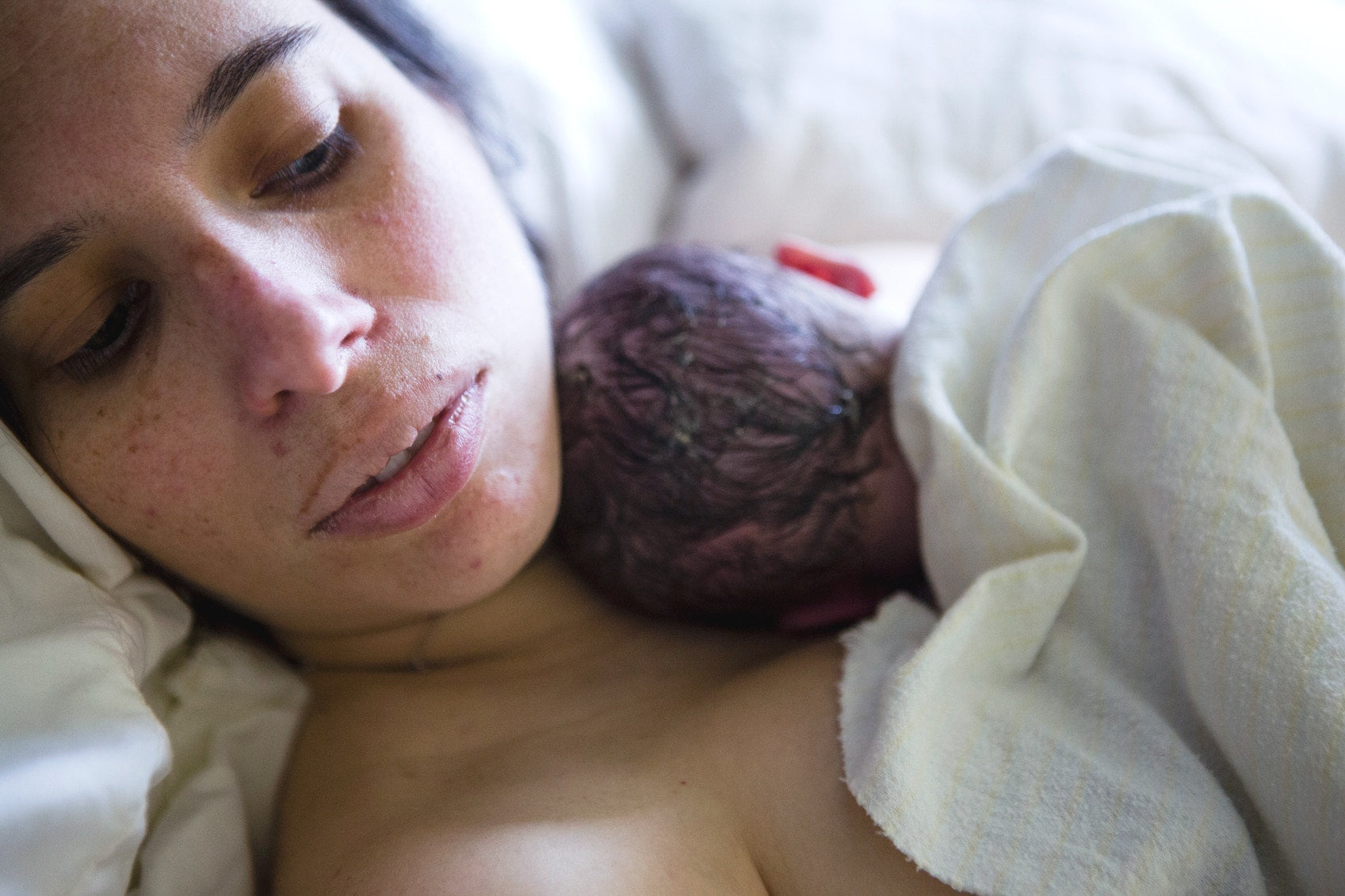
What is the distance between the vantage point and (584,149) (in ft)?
4.76

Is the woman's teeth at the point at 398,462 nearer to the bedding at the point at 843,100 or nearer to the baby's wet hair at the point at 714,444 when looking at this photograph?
the baby's wet hair at the point at 714,444

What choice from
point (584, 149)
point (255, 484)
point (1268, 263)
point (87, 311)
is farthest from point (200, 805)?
point (1268, 263)

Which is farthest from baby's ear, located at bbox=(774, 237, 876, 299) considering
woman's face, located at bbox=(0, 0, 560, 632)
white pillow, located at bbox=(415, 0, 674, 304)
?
woman's face, located at bbox=(0, 0, 560, 632)

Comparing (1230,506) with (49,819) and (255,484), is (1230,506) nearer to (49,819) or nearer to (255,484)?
(255,484)

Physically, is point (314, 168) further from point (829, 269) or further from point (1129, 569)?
point (1129, 569)

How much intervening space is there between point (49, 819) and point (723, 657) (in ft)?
2.03

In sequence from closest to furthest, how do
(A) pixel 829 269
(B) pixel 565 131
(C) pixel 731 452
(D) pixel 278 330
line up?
(D) pixel 278 330 < (C) pixel 731 452 < (A) pixel 829 269 < (B) pixel 565 131

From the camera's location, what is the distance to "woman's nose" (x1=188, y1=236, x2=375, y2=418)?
0.70 metres

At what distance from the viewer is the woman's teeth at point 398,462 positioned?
810 millimetres

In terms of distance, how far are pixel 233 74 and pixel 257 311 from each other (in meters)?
0.20

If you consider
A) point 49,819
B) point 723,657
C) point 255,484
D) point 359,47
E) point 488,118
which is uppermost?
point 359,47

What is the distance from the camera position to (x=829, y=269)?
1267 mm

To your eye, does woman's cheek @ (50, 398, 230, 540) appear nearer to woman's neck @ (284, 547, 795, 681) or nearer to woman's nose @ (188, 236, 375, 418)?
woman's nose @ (188, 236, 375, 418)

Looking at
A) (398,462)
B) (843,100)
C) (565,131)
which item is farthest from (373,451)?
(843,100)
